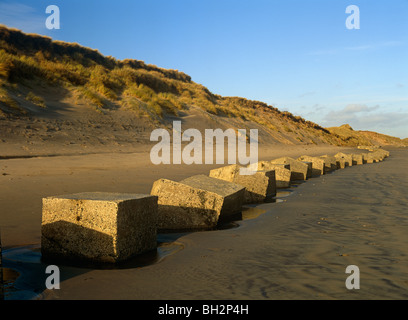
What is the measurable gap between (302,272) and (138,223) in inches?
59.0

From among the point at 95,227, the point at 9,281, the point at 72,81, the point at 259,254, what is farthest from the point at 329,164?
the point at 72,81

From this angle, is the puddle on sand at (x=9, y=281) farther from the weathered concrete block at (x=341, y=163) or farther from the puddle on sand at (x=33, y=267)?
the weathered concrete block at (x=341, y=163)

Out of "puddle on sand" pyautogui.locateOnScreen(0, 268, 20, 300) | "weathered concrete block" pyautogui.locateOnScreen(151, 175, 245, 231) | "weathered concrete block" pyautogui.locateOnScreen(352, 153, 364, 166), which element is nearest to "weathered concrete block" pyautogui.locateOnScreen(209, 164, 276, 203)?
"weathered concrete block" pyautogui.locateOnScreen(151, 175, 245, 231)

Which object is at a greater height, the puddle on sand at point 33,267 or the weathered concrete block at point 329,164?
the weathered concrete block at point 329,164

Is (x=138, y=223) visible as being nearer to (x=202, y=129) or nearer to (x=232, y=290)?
(x=232, y=290)

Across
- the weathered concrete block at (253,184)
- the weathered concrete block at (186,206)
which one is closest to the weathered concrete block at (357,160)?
the weathered concrete block at (253,184)

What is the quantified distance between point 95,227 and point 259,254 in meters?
1.55

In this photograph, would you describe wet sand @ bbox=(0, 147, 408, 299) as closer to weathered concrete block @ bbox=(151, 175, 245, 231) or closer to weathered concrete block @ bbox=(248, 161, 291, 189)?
weathered concrete block @ bbox=(151, 175, 245, 231)

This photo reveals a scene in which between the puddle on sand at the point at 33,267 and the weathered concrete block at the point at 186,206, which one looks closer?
the puddle on sand at the point at 33,267

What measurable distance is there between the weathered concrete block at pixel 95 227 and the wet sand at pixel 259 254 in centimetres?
20

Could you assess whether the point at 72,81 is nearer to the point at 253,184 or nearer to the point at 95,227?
the point at 253,184

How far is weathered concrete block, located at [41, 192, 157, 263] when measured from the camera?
3.30 meters

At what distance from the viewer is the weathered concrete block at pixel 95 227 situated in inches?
130
